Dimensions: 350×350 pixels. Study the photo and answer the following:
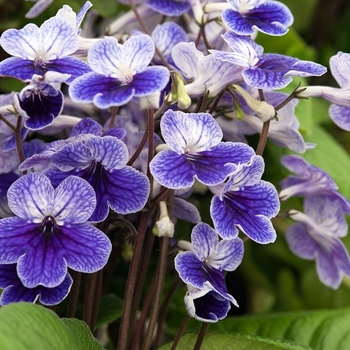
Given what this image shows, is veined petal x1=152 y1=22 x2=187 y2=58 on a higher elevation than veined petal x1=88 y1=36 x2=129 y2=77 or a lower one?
lower

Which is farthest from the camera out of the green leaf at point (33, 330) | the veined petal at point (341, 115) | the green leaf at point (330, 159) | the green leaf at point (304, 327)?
the green leaf at point (330, 159)

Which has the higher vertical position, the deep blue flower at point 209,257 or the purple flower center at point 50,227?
the purple flower center at point 50,227

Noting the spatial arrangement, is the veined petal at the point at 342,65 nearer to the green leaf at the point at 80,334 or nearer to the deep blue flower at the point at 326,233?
the deep blue flower at the point at 326,233

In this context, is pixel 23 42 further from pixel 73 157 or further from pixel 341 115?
pixel 341 115

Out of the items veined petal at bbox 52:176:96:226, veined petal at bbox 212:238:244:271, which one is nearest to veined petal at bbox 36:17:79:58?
veined petal at bbox 52:176:96:226

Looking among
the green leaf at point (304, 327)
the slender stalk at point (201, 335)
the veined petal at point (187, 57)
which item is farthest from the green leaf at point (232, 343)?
the veined petal at point (187, 57)

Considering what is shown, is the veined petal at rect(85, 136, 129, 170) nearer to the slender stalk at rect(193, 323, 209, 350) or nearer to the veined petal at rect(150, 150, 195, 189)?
the veined petal at rect(150, 150, 195, 189)

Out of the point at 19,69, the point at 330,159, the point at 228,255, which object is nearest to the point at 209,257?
the point at 228,255

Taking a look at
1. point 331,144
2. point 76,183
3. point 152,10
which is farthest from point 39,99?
point 331,144
